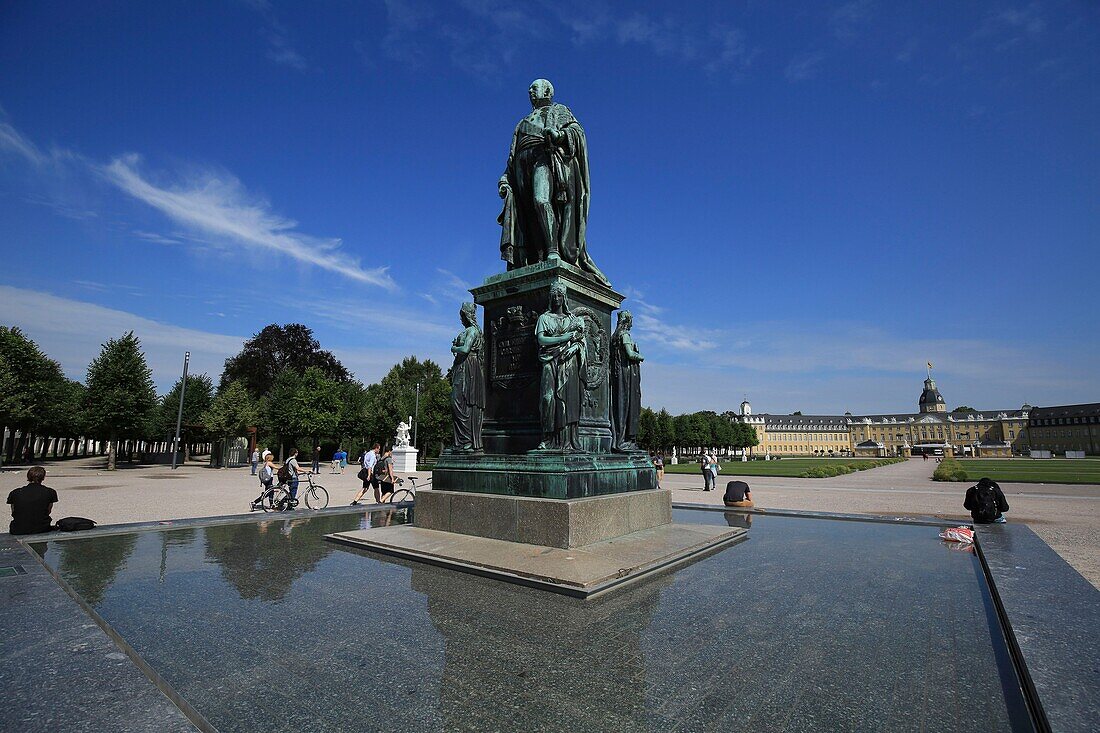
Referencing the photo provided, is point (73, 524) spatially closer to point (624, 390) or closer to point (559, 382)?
point (559, 382)

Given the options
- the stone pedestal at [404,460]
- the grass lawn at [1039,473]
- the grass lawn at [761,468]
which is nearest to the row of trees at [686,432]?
the grass lawn at [761,468]

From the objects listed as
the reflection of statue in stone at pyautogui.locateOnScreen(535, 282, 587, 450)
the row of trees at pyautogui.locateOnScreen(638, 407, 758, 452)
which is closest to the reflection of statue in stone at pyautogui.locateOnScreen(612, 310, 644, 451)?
the reflection of statue in stone at pyautogui.locateOnScreen(535, 282, 587, 450)

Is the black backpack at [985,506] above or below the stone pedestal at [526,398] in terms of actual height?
below

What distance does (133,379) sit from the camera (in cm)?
4050

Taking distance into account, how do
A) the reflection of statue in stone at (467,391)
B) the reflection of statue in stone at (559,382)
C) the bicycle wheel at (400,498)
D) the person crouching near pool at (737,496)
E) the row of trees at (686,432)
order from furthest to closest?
the row of trees at (686,432) → the bicycle wheel at (400,498) → the person crouching near pool at (737,496) → the reflection of statue in stone at (467,391) → the reflection of statue in stone at (559,382)

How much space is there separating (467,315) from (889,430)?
659ft

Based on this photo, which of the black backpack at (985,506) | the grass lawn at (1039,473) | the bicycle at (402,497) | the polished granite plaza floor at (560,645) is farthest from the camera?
the grass lawn at (1039,473)

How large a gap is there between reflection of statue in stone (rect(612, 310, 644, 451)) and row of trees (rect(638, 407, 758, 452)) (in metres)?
78.1

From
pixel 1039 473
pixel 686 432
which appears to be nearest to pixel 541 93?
pixel 1039 473

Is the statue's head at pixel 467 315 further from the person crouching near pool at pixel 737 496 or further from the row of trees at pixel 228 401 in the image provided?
the row of trees at pixel 228 401

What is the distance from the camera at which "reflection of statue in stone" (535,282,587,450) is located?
7.55m

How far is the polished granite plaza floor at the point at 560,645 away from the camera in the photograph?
294 cm

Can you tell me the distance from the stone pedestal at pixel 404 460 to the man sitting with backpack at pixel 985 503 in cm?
3522

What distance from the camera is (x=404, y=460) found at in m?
40.8
